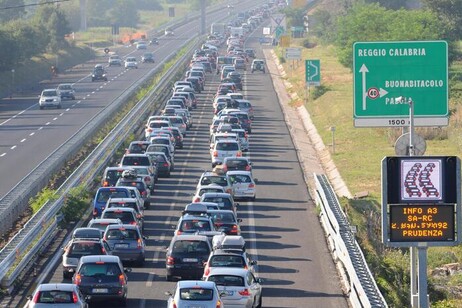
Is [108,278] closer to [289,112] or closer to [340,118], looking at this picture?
[340,118]

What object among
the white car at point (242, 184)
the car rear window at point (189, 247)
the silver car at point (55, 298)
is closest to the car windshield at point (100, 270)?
the silver car at point (55, 298)

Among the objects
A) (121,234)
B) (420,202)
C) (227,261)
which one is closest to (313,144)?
(121,234)

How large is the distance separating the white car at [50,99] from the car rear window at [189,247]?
2109 inches

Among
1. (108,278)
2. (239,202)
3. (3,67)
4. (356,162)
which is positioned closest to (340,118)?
(356,162)

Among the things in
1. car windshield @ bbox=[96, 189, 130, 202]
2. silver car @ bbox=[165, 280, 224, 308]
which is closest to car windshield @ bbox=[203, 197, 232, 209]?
car windshield @ bbox=[96, 189, 130, 202]

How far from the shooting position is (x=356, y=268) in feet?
101

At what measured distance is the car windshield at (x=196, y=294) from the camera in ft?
87.5

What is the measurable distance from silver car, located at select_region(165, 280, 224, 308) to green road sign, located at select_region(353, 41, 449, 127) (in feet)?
27.1

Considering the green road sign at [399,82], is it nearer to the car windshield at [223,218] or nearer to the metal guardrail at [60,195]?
the car windshield at [223,218]

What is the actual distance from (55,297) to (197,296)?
2.78m

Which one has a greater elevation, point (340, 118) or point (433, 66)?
point (433, 66)

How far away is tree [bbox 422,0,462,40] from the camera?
4744 inches

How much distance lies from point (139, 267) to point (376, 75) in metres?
8.03

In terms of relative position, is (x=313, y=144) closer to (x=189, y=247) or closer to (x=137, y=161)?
(x=137, y=161)
